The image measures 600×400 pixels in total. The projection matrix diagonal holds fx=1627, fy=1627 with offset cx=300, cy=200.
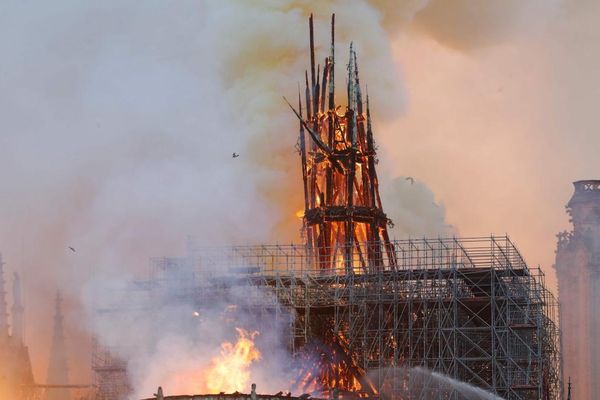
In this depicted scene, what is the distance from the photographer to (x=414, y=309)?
96.0 metres

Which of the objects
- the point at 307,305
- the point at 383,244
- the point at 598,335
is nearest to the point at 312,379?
the point at 307,305

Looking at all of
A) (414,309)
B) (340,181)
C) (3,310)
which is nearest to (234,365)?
(414,309)

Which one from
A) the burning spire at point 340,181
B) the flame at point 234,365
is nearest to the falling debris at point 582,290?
the burning spire at point 340,181

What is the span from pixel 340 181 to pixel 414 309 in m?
16.1

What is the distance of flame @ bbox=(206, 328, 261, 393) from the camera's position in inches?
3671

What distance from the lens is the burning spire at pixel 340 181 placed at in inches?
4183

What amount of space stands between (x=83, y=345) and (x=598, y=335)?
38.0m

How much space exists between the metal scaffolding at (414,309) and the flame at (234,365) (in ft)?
6.65

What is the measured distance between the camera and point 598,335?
382ft

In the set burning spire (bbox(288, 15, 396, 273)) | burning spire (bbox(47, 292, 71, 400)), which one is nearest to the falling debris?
burning spire (bbox(288, 15, 396, 273))

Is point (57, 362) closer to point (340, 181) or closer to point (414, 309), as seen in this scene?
point (340, 181)

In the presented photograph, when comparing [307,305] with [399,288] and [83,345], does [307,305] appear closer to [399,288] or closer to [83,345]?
[399,288]

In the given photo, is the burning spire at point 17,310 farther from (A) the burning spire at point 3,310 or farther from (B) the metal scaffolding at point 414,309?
(B) the metal scaffolding at point 414,309

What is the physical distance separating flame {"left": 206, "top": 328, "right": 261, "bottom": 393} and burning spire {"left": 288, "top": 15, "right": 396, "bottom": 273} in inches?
411
